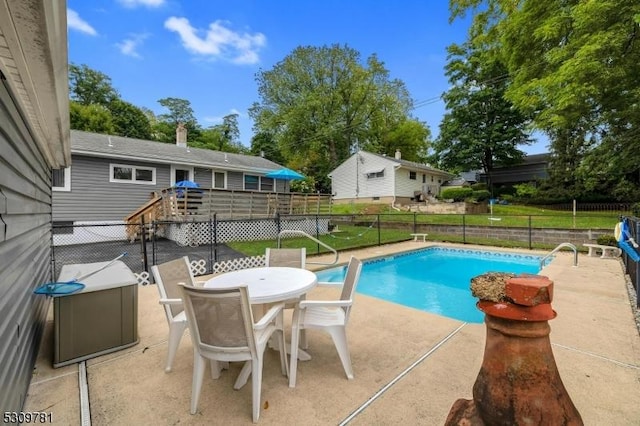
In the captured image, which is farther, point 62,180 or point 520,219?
point 520,219

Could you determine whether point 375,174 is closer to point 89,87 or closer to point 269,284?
point 269,284

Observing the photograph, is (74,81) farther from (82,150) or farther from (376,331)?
(376,331)

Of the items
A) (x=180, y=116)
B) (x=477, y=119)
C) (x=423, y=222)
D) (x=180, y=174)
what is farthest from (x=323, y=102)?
(x=180, y=116)

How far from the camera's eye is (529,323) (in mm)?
837

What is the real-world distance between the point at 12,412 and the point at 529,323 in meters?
2.85

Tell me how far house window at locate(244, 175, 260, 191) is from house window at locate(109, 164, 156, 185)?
402 centimetres

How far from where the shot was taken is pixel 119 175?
36.5 ft

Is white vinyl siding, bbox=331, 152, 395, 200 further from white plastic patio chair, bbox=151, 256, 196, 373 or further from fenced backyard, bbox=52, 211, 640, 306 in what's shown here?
white plastic patio chair, bbox=151, 256, 196, 373

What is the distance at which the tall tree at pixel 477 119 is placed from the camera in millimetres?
21469

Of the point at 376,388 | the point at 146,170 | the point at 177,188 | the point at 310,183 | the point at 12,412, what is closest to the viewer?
the point at 12,412

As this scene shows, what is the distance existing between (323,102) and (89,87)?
22.3 meters

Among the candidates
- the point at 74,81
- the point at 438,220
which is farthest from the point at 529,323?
the point at 74,81

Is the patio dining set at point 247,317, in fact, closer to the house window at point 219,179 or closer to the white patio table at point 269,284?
the white patio table at point 269,284

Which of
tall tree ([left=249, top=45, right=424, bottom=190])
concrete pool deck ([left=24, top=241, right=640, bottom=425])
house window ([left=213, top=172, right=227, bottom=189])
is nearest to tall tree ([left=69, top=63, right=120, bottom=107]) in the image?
tall tree ([left=249, top=45, right=424, bottom=190])
